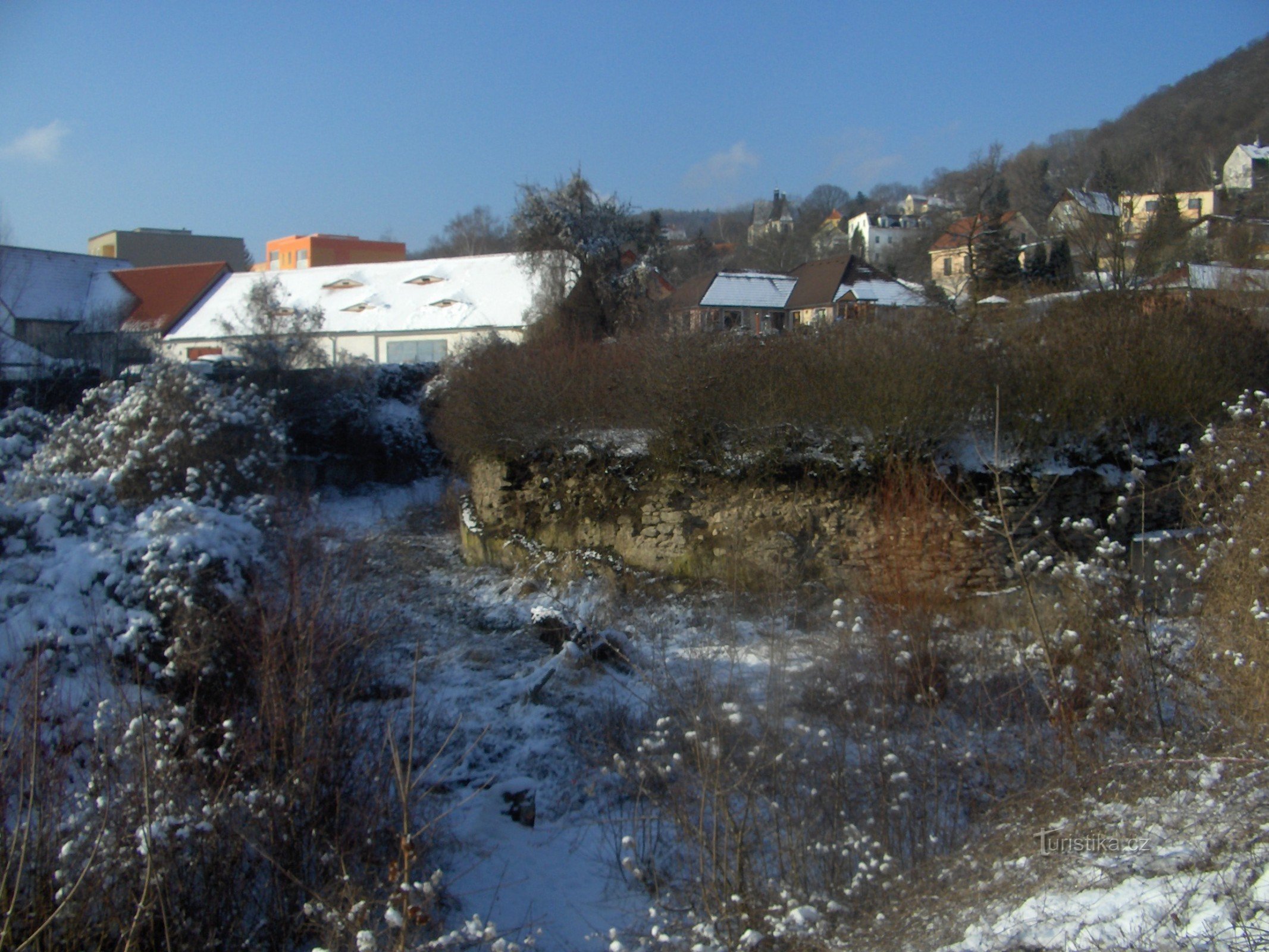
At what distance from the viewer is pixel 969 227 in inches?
972

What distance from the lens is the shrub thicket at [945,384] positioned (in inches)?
405

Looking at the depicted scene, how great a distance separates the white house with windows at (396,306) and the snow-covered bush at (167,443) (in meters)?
15.3

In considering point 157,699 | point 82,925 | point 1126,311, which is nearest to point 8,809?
point 82,925

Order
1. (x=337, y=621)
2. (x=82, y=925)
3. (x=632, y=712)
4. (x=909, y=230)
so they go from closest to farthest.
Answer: (x=82, y=925)
(x=337, y=621)
(x=632, y=712)
(x=909, y=230)

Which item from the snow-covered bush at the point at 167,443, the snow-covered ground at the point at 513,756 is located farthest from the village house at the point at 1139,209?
the snow-covered bush at the point at 167,443

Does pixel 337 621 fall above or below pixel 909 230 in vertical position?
below

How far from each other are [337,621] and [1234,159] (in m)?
43.7

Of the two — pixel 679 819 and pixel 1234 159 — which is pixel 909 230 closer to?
pixel 1234 159

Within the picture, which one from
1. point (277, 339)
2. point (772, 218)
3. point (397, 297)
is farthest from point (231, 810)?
point (772, 218)

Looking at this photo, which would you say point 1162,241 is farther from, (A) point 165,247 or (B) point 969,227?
(A) point 165,247

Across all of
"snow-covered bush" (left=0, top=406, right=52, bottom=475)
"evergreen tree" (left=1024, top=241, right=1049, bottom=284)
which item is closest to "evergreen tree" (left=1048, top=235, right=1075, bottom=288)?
"evergreen tree" (left=1024, top=241, right=1049, bottom=284)

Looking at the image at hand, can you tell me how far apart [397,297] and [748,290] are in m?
11.9

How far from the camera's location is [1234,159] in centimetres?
3728

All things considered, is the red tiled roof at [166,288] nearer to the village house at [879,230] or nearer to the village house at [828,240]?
the village house at [828,240]
